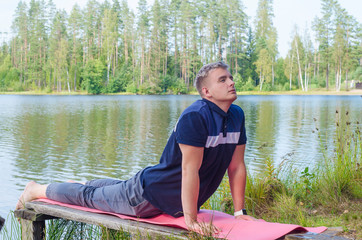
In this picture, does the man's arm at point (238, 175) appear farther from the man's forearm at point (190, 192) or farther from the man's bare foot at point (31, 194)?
the man's bare foot at point (31, 194)

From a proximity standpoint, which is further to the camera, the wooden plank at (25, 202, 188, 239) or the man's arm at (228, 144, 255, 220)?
the man's arm at (228, 144, 255, 220)

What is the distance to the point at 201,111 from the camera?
2.63 m

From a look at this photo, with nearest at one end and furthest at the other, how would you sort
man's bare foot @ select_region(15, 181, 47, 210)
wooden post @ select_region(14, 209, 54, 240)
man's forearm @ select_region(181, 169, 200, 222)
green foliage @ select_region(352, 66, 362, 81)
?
man's forearm @ select_region(181, 169, 200, 222)
wooden post @ select_region(14, 209, 54, 240)
man's bare foot @ select_region(15, 181, 47, 210)
green foliage @ select_region(352, 66, 362, 81)

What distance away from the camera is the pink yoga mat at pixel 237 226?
8.25 ft

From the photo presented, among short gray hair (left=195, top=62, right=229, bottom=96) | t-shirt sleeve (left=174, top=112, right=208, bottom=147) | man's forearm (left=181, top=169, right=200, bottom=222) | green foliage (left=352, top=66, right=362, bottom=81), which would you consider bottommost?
man's forearm (left=181, top=169, right=200, bottom=222)

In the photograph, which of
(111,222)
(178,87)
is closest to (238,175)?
(111,222)

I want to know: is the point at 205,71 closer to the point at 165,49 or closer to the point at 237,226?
the point at 237,226

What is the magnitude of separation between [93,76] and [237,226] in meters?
71.5

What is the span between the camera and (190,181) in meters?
2.64

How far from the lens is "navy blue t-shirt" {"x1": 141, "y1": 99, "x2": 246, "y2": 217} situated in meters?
2.60

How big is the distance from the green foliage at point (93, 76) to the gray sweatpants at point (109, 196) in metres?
69.9

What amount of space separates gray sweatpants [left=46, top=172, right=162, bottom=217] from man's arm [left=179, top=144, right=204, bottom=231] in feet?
1.00

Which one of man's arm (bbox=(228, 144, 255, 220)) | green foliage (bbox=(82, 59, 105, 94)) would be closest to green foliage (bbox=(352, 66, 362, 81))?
green foliage (bbox=(82, 59, 105, 94))

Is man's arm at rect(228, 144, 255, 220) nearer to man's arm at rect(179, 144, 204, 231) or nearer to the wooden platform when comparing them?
man's arm at rect(179, 144, 204, 231)
